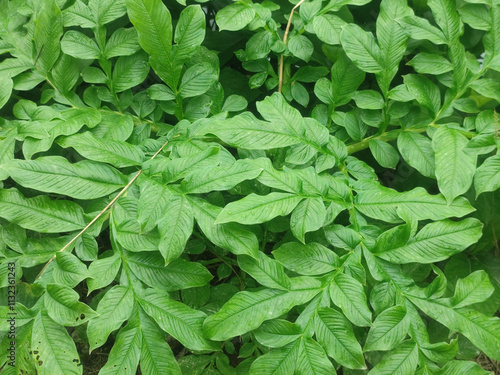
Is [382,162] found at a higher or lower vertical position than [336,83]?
lower

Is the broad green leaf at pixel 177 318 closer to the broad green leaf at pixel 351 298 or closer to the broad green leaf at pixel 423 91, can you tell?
the broad green leaf at pixel 351 298

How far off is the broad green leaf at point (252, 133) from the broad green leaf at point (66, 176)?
0.24 m

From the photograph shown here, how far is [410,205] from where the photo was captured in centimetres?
95

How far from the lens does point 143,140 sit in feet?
3.79

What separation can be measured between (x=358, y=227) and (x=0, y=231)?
790 mm

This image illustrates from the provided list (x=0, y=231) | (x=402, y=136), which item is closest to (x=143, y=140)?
(x=0, y=231)

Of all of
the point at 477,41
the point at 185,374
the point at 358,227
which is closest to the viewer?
the point at 358,227

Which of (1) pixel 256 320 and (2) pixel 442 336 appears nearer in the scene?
(1) pixel 256 320

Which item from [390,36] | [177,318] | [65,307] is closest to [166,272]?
[177,318]

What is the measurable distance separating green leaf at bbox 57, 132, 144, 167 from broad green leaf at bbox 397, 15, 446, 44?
716 millimetres

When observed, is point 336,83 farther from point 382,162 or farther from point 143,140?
point 143,140

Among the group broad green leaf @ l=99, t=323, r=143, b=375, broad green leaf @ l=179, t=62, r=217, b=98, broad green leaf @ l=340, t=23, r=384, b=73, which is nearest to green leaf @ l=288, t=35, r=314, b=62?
broad green leaf @ l=340, t=23, r=384, b=73

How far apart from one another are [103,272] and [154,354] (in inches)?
7.7

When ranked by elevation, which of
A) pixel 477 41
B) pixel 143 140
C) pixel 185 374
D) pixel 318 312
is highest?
pixel 477 41
